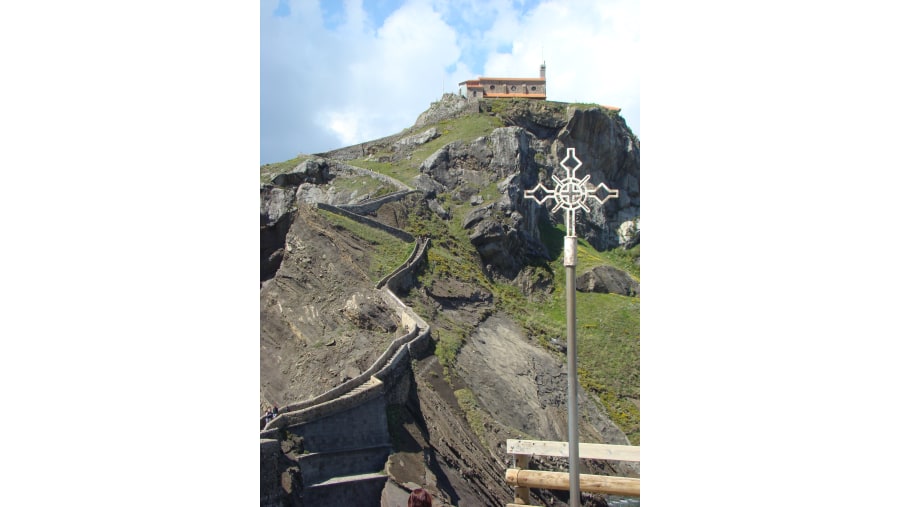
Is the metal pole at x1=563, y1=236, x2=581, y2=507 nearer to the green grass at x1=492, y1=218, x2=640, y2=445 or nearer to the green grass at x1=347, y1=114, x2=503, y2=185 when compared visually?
the green grass at x1=492, y1=218, x2=640, y2=445

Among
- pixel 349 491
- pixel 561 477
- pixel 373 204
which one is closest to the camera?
pixel 561 477

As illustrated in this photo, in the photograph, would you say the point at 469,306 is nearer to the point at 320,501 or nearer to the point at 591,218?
the point at 320,501

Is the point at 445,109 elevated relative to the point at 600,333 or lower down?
elevated

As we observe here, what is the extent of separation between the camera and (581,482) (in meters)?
8.09

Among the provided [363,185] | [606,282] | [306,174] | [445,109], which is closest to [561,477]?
[363,185]

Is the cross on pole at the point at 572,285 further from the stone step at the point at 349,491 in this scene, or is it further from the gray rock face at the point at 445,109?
the gray rock face at the point at 445,109

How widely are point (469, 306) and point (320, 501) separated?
16455mm

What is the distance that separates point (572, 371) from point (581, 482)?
7.49 ft

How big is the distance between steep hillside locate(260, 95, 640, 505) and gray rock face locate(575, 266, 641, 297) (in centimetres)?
75

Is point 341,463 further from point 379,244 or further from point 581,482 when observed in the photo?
point 379,244

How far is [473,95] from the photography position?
184 feet

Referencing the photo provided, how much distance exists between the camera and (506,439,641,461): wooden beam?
8.51 m
